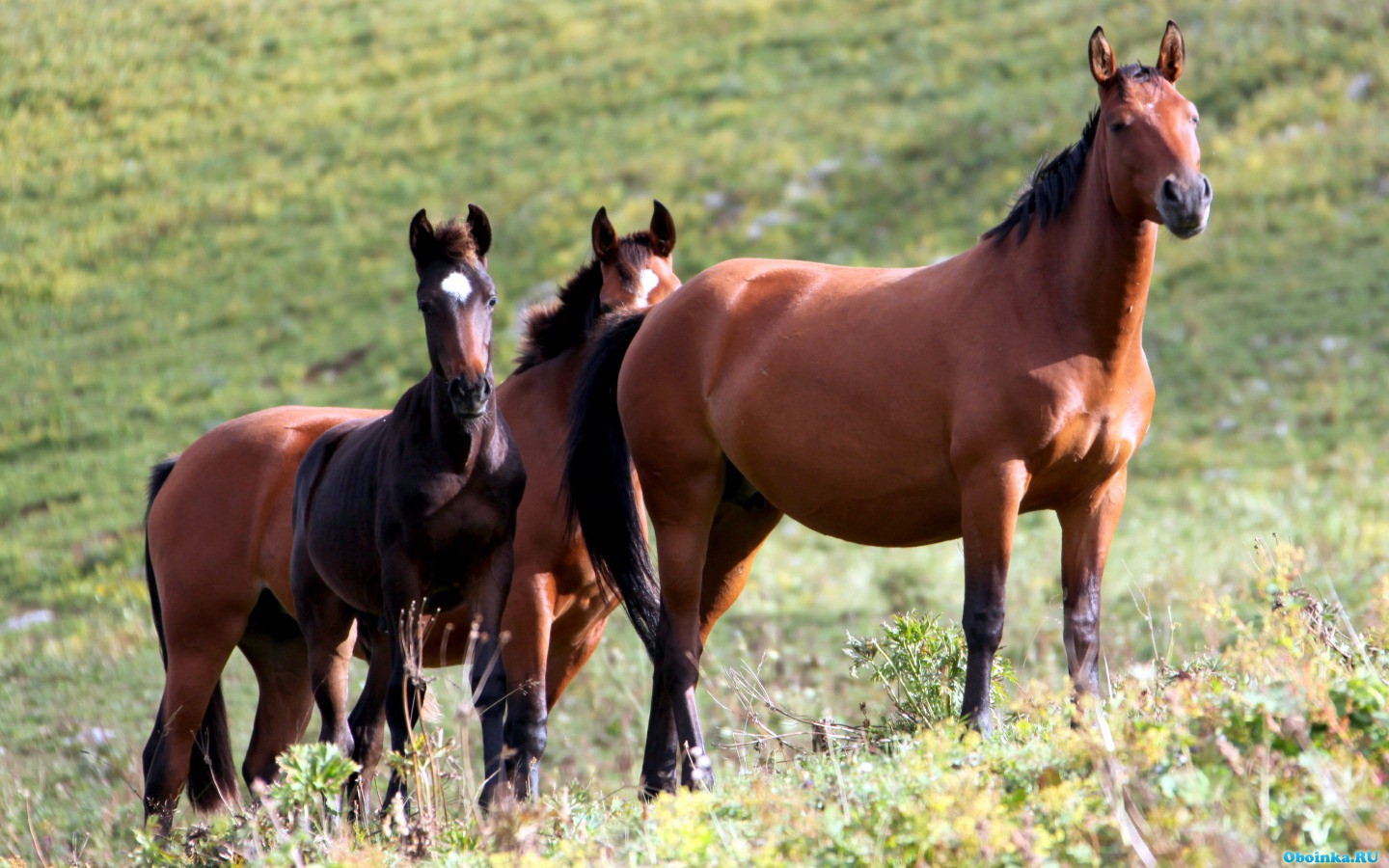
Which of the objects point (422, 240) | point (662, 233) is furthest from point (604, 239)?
point (422, 240)

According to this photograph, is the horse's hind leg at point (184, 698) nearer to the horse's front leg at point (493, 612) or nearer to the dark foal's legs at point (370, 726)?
the dark foal's legs at point (370, 726)

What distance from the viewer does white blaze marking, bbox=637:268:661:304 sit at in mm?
6965

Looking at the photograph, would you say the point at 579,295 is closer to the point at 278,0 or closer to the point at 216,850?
the point at 216,850

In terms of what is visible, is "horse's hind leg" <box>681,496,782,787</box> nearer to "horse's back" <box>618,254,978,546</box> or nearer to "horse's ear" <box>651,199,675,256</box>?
"horse's back" <box>618,254,978,546</box>

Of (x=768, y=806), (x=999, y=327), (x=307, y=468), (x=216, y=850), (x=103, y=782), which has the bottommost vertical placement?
(x=103, y=782)

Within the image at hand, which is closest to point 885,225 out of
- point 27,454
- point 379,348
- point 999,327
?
point 379,348

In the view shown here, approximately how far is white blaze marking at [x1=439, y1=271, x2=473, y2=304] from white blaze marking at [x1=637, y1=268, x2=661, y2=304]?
6.70ft

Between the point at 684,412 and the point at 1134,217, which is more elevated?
the point at 1134,217

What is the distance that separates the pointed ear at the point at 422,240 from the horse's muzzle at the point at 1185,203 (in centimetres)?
262

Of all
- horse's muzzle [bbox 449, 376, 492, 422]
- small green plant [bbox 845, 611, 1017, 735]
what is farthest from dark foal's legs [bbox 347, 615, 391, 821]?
small green plant [bbox 845, 611, 1017, 735]

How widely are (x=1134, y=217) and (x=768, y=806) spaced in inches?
93.2

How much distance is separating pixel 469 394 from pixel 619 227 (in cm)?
1774

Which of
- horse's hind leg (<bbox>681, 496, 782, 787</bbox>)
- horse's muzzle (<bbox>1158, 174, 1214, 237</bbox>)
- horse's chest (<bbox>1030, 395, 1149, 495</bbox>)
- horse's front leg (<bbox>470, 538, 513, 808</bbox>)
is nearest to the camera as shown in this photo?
horse's muzzle (<bbox>1158, 174, 1214, 237</bbox>)

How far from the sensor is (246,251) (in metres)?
25.0
